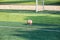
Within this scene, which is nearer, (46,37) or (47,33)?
(46,37)

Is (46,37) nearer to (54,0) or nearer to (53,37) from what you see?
(53,37)

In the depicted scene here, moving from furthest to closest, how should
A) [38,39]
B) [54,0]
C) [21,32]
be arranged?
[54,0] < [21,32] < [38,39]

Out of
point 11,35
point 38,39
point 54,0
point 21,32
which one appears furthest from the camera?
point 54,0

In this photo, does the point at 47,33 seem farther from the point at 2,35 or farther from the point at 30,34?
the point at 2,35

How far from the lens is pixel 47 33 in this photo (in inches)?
317

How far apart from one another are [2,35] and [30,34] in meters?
0.87

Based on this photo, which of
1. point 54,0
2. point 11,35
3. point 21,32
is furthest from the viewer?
point 54,0

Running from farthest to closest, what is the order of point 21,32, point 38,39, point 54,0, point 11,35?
point 54,0
point 21,32
point 11,35
point 38,39

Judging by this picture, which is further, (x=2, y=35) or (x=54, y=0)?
(x=54, y=0)

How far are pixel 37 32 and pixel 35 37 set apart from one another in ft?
2.89

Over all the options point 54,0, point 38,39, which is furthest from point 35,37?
point 54,0

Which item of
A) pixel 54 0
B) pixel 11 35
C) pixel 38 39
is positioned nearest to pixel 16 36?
pixel 11 35

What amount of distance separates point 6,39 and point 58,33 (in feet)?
5.97

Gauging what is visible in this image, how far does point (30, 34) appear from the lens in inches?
311
